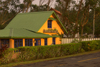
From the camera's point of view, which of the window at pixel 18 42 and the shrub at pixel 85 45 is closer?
the window at pixel 18 42

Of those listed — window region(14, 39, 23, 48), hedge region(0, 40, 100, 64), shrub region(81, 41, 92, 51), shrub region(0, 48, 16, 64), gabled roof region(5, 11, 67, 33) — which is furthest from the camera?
gabled roof region(5, 11, 67, 33)

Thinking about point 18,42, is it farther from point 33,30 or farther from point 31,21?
point 31,21

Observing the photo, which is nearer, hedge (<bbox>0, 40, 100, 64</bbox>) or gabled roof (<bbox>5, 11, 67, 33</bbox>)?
hedge (<bbox>0, 40, 100, 64</bbox>)

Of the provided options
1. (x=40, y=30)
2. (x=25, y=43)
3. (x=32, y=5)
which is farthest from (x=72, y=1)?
(x=25, y=43)

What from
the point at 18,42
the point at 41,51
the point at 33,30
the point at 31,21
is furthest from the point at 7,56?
the point at 31,21

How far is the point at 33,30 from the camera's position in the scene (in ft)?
89.3

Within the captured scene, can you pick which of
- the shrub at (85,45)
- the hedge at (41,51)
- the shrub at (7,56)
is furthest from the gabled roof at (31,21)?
the shrub at (7,56)

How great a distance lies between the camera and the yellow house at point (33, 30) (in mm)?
23531

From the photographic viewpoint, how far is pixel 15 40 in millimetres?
23188

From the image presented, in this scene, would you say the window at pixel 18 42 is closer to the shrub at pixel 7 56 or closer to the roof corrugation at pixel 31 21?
the roof corrugation at pixel 31 21

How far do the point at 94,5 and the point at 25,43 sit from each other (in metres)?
26.1

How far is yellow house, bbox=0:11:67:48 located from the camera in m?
23.5

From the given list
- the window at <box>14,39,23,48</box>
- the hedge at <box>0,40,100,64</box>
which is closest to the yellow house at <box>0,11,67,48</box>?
the window at <box>14,39,23,48</box>

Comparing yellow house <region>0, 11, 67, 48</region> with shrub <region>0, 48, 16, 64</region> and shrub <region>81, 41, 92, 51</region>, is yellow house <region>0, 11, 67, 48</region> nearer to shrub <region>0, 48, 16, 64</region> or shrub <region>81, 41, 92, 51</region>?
shrub <region>81, 41, 92, 51</region>
